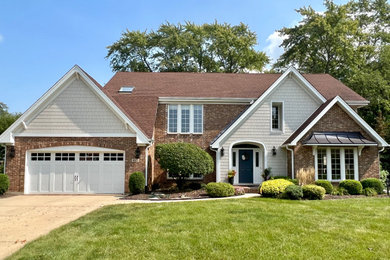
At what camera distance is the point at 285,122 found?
16.6 meters

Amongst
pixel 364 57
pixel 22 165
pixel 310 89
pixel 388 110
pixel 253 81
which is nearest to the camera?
pixel 22 165

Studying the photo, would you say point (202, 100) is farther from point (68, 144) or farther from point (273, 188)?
point (68, 144)

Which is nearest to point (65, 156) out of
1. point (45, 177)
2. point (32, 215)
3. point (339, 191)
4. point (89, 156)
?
point (89, 156)

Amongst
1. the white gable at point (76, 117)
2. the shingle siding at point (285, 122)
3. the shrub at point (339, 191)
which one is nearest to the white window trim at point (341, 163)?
the shrub at point (339, 191)

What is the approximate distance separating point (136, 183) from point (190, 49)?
24946mm

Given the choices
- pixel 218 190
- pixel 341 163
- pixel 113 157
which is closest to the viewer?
pixel 218 190

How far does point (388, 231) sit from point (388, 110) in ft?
73.9

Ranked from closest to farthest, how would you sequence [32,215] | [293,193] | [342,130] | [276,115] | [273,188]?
[32,215], [293,193], [273,188], [342,130], [276,115]

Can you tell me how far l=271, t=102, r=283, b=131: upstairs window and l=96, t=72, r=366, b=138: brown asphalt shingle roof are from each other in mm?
2040

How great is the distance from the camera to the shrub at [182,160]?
14.7 meters

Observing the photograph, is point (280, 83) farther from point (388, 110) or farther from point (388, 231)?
point (388, 110)

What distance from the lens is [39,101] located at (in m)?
14.8


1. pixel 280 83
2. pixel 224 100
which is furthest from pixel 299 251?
pixel 224 100

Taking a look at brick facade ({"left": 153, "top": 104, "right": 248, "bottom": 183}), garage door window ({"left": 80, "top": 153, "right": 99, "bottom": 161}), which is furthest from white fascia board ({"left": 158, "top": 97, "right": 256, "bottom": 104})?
garage door window ({"left": 80, "top": 153, "right": 99, "bottom": 161})
